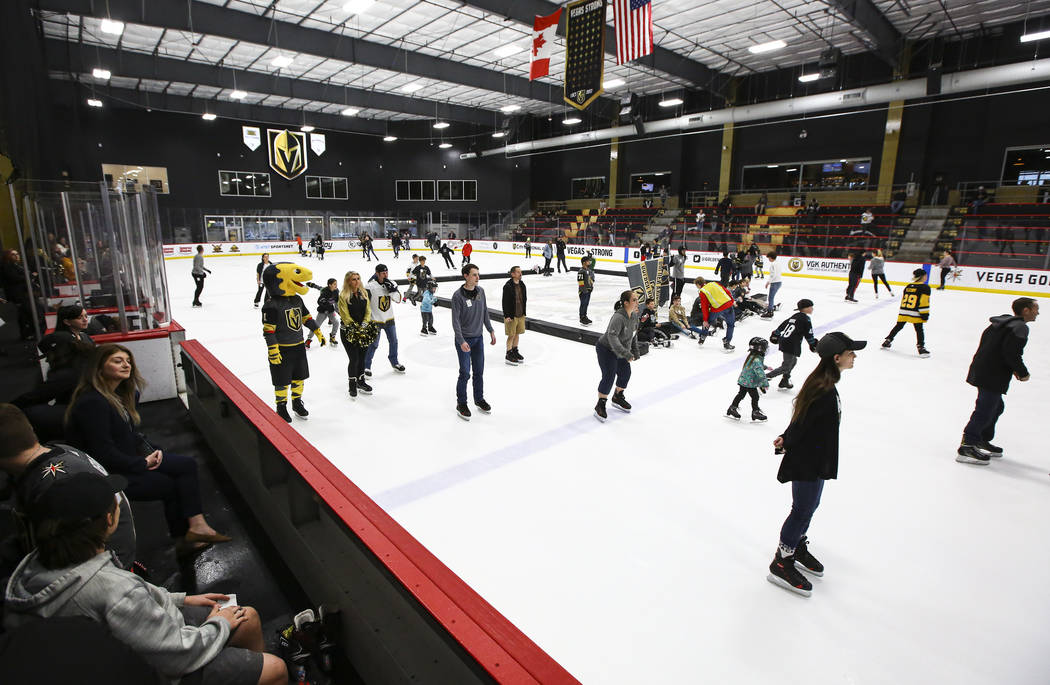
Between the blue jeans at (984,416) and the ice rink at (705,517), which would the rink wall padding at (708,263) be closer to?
the ice rink at (705,517)

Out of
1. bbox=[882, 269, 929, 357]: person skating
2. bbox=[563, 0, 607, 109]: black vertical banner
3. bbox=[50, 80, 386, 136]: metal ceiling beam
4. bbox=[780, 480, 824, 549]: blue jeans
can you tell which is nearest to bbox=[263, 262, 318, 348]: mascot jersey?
bbox=[780, 480, 824, 549]: blue jeans

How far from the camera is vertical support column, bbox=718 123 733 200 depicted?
84.5ft

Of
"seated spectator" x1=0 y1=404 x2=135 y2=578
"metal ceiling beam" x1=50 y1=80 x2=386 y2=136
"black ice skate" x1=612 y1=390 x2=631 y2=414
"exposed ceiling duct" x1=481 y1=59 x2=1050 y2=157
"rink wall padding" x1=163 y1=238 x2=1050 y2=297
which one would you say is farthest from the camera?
"metal ceiling beam" x1=50 y1=80 x2=386 y2=136

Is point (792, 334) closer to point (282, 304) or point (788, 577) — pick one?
point (788, 577)

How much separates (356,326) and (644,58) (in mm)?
17537

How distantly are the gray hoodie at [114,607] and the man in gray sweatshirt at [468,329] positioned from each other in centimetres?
377

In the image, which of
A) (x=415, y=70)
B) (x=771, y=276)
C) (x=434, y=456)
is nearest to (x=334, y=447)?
(x=434, y=456)

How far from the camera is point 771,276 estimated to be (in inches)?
448

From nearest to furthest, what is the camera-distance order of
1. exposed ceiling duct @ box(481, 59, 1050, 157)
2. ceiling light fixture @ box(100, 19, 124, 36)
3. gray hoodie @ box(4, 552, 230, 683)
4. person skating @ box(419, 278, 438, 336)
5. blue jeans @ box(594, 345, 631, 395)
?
1. gray hoodie @ box(4, 552, 230, 683)
2. blue jeans @ box(594, 345, 631, 395)
3. person skating @ box(419, 278, 438, 336)
4. ceiling light fixture @ box(100, 19, 124, 36)
5. exposed ceiling duct @ box(481, 59, 1050, 157)

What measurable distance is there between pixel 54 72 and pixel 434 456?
25775 millimetres

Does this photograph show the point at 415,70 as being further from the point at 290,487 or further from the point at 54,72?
the point at 290,487

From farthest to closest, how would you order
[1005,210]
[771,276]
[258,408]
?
[1005,210] → [771,276] → [258,408]

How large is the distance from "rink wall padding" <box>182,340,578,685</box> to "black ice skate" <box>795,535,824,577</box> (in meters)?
2.21

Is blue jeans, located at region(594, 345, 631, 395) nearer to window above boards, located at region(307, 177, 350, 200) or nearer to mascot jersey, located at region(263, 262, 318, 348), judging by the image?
mascot jersey, located at region(263, 262, 318, 348)
